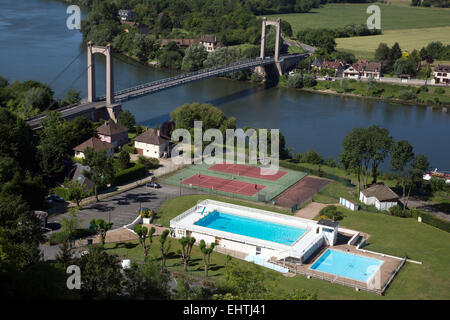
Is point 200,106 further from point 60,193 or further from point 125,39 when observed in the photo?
point 125,39

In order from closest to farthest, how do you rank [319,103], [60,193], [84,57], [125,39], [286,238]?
[286,238]
[60,193]
[319,103]
[84,57]
[125,39]

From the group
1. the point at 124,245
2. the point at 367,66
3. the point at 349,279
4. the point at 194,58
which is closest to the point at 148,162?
the point at 124,245

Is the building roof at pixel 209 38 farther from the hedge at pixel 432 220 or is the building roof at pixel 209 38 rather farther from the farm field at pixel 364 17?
the hedge at pixel 432 220

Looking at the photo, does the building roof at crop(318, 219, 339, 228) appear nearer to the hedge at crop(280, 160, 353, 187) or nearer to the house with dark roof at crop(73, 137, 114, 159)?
the hedge at crop(280, 160, 353, 187)

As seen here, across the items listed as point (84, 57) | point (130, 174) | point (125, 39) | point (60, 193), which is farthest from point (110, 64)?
point (125, 39)

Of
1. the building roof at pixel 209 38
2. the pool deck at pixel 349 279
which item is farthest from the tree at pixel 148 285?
the building roof at pixel 209 38

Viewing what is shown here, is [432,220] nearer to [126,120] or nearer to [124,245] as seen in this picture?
[124,245]
